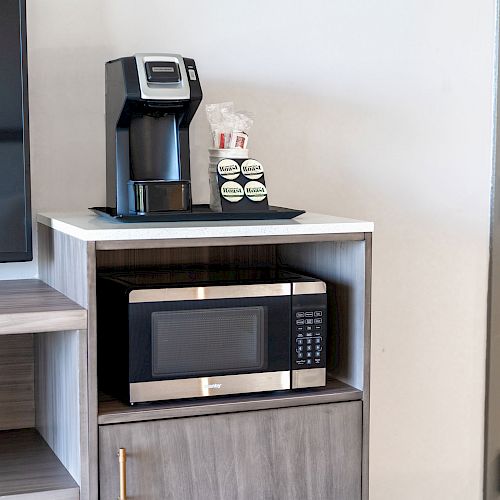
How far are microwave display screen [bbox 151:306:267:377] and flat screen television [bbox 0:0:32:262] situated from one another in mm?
A: 421

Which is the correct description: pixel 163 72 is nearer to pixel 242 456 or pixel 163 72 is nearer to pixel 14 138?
pixel 14 138

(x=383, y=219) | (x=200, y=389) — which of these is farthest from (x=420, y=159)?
(x=200, y=389)

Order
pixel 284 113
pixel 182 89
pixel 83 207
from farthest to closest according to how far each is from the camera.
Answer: pixel 284 113
pixel 83 207
pixel 182 89

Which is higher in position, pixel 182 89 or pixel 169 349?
→ pixel 182 89

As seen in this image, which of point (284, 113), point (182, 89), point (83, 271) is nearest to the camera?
point (83, 271)

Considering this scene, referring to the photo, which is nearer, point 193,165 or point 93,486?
point 93,486

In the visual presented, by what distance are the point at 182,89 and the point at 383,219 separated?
0.84 meters

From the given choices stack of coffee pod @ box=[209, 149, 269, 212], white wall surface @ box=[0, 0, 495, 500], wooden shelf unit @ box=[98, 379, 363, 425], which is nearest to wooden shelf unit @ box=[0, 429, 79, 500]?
wooden shelf unit @ box=[98, 379, 363, 425]

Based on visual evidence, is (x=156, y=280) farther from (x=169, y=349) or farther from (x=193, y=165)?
(x=193, y=165)

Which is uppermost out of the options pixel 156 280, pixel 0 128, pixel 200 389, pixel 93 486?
pixel 0 128

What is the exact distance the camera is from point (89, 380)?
1630mm

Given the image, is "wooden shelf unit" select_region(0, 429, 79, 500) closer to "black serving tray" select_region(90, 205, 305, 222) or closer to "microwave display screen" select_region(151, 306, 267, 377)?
"microwave display screen" select_region(151, 306, 267, 377)

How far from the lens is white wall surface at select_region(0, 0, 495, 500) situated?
211 cm

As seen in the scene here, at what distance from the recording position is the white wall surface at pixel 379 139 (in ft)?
6.91
